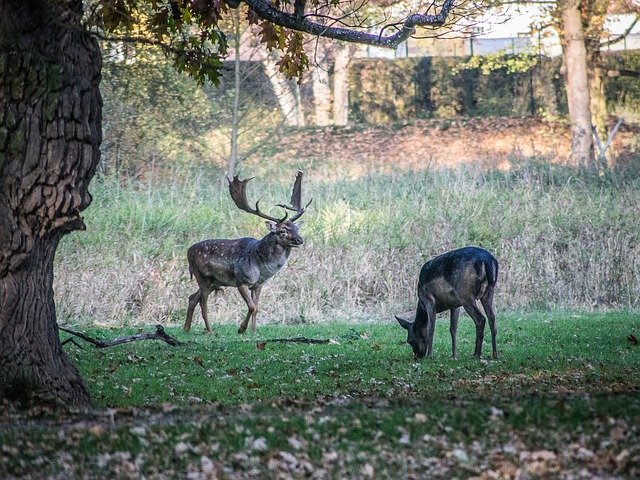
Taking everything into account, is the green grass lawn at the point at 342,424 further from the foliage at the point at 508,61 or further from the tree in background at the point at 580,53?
the foliage at the point at 508,61

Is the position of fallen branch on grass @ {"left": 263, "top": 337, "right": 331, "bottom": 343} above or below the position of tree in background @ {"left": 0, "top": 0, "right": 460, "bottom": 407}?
below

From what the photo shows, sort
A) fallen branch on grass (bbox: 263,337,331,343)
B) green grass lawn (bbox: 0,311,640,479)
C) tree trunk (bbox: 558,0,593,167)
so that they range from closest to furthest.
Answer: green grass lawn (bbox: 0,311,640,479) < fallen branch on grass (bbox: 263,337,331,343) < tree trunk (bbox: 558,0,593,167)

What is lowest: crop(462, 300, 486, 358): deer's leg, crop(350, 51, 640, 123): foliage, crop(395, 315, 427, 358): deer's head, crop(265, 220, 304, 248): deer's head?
crop(395, 315, 427, 358): deer's head

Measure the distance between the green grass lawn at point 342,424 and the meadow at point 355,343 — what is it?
2 centimetres

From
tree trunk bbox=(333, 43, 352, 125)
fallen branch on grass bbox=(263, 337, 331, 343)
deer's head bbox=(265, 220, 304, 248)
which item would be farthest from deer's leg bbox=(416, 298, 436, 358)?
tree trunk bbox=(333, 43, 352, 125)

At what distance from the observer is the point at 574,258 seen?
24.9 meters

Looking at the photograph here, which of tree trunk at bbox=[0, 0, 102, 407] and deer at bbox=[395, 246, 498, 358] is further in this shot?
deer at bbox=[395, 246, 498, 358]

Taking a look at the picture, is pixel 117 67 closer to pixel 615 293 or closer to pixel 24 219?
pixel 615 293

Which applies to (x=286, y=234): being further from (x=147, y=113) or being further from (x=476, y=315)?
(x=147, y=113)

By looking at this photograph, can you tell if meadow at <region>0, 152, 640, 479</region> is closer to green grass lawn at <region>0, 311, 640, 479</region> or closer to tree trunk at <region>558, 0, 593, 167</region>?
green grass lawn at <region>0, 311, 640, 479</region>

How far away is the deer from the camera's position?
1485 cm

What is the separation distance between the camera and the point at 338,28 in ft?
41.0

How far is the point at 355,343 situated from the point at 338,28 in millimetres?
6266

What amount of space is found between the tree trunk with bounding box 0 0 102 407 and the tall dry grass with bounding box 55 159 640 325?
10.9m
